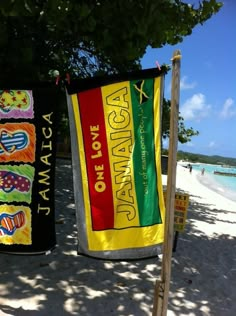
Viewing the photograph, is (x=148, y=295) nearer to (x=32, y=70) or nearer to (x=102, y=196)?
(x=102, y=196)

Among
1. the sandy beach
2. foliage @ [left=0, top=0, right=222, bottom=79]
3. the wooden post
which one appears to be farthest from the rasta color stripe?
foliage @ [left=0, top=0, right=222, bottom=79]

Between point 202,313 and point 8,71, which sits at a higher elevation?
point 8,71

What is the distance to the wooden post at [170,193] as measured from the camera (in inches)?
149

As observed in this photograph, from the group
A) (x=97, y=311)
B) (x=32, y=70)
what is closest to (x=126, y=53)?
(x=32, y=70)

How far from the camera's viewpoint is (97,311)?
16.7 feet

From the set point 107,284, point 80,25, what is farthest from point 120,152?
point 80,25

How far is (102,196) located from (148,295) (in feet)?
8.36

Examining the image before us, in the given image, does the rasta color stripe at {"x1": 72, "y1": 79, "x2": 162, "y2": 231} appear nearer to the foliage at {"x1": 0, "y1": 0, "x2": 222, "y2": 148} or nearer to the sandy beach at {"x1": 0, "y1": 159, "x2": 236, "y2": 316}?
the sandy beach at {"x1": 0, "y1": 159, "x2": 236, "y2": 316}

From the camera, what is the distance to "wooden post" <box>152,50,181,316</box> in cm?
378

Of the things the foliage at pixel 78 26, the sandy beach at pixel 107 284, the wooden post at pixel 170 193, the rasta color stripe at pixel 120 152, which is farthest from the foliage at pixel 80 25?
the sandy beach at pixel 107 284

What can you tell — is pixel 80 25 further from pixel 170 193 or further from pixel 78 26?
pixel 170 193

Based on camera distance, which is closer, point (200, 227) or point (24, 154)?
point (24, 154)

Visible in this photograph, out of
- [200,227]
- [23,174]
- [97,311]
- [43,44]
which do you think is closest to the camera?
[23,174]

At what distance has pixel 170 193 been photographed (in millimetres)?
3789
